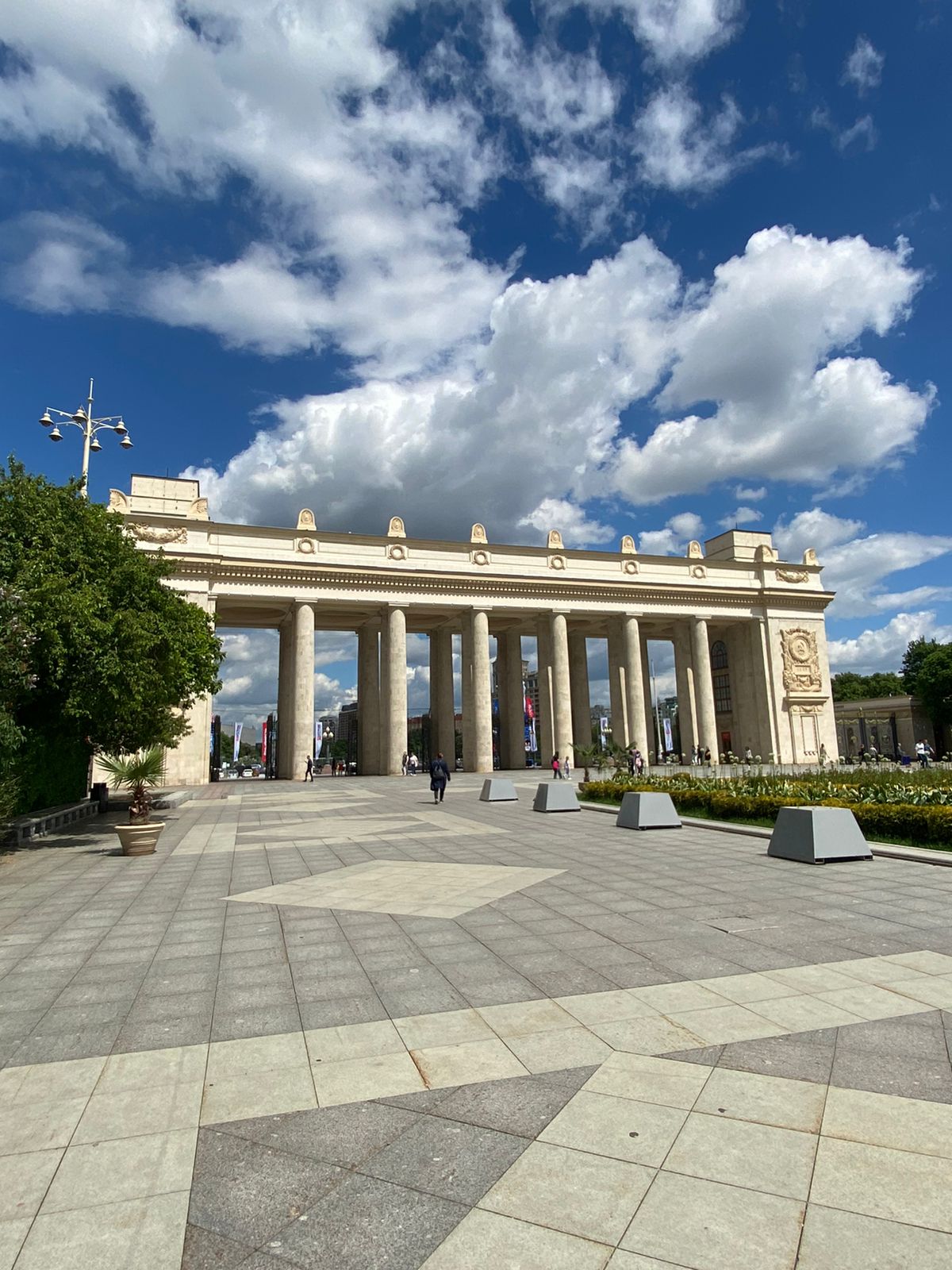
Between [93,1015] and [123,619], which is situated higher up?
[123,619]

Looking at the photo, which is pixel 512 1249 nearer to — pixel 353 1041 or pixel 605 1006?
pixel 353 1041

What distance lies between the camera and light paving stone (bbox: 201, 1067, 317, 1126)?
425cm

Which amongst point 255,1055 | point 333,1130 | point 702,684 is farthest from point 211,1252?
point 702,684

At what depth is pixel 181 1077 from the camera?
15.5 feet

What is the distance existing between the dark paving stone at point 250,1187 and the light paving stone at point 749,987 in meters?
3.65

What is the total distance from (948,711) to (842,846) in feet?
207

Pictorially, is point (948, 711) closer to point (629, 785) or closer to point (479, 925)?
point (629, 785)

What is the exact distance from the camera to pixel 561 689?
49312 mm

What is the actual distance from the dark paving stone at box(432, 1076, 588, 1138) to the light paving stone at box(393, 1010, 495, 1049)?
27.4 inches

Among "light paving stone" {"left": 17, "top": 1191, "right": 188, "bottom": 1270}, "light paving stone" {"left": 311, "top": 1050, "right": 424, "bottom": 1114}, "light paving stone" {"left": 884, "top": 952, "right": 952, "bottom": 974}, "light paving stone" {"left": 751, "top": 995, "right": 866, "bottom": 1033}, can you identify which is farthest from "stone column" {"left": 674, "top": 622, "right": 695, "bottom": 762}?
"light paving stone" {"left": 17, "top": 1191, "right": 188, "bottom": 1270}

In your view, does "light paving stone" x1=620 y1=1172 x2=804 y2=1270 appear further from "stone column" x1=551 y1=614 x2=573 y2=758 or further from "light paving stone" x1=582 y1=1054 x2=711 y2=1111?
"stone column" x1=551 y1=614 x2=573 y2=758

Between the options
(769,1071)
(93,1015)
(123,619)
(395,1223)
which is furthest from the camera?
(123,619)

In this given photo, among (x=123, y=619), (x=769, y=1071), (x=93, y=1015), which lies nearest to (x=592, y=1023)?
(x=769, y=1071)

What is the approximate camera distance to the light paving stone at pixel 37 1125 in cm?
395
